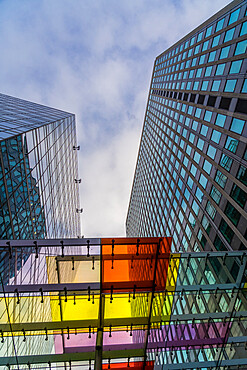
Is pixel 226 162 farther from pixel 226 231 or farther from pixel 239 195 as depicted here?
pixel 226 231

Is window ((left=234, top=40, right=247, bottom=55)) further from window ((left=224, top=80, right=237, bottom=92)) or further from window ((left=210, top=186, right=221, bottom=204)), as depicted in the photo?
window ((left=210, top=186, right=221, bottom=204))

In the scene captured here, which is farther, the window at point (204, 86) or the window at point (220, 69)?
the window at point (204, 86)

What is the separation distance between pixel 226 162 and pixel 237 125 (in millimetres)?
4014

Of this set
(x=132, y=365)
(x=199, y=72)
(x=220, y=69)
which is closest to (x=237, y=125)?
(x=220, y=69)

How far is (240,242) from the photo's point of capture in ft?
68.6

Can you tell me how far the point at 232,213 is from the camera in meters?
23.0

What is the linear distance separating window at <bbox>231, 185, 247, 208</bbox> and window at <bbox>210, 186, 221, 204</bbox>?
8.61 ft

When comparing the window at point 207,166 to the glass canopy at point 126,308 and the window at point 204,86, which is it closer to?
the window at point 204,86

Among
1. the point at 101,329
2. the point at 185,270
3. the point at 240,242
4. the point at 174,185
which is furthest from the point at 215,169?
the point at 101,329

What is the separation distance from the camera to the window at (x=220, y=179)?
83.5ft

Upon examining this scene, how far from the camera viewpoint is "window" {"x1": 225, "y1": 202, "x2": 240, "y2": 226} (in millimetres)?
22148

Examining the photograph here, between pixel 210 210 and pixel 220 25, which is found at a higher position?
pixel 220 25

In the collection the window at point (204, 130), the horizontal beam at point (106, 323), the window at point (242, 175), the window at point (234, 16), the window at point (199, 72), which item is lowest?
the horizontal beam at point (106, 323)

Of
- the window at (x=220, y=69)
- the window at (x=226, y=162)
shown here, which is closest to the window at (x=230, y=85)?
the window at (x=220, y=69)
